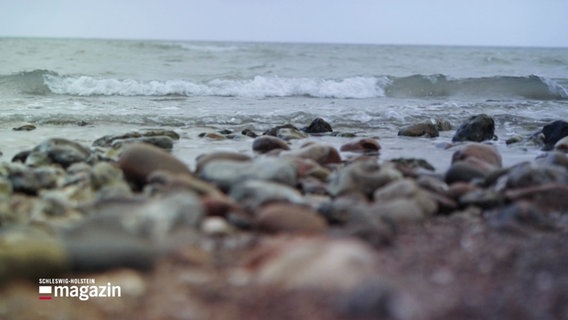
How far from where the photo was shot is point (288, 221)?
6.82 feet

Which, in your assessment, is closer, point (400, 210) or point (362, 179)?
point (400, 210)

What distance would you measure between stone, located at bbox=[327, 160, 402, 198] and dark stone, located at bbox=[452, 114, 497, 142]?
3331mm

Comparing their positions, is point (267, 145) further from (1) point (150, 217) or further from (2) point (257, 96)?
(2) point (257, 96)

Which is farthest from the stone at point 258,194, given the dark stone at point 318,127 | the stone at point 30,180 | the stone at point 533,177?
the dark stone at point 318,127

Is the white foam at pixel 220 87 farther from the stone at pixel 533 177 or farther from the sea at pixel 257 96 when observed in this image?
the stone at pixel 533 177

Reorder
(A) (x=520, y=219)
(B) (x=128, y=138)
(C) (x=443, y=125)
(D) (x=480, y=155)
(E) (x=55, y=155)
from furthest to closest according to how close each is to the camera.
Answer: (C) (x=443, y=125)
(B) (x=128, y=138)
(D) (x=480, y=155)
(E) (x=55, y=155)
(A) (x=520, y=219)

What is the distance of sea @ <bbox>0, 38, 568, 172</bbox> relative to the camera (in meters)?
5.95

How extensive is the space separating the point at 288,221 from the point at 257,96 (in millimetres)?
9058

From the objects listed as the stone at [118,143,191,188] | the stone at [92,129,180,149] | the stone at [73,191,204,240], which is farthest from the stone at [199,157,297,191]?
the stone at [92,129,180,149]

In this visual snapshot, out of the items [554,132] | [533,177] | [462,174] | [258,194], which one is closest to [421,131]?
[554,132]

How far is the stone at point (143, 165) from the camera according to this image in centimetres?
300

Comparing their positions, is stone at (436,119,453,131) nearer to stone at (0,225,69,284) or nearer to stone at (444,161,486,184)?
stone at (444,161,486,184)

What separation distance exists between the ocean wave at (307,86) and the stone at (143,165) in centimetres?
801

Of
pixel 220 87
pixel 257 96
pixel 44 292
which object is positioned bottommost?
pixel 44 292
